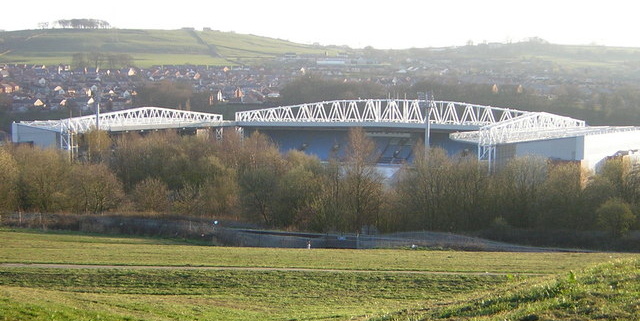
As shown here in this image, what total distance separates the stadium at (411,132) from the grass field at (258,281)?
20.9 metres

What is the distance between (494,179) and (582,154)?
1258cm

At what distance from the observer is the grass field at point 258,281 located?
1473 centimetres

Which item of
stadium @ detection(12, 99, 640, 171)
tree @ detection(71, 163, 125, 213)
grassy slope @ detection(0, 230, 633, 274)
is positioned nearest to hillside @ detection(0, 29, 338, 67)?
stadium @ detection(12, 99, 640, 171)

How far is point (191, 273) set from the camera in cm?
2141

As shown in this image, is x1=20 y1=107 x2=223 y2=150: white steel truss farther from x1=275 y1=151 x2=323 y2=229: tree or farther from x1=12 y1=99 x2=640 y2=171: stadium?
x1=275 y1=151 x2=323 y2=229: tree

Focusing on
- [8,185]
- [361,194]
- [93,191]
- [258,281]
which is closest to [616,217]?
[361,194]

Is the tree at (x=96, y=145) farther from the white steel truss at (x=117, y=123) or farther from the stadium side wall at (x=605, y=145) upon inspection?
the stadium side wall at (x=605, y=145)

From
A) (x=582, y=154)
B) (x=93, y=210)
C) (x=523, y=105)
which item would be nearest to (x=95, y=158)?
(x=93, y=210)

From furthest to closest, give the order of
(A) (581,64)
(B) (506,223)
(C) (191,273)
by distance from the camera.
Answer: (A) (581,64) < (B) (506,223) < (C) (191,273)

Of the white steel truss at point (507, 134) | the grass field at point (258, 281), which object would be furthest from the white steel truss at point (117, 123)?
the grass field at point (258, 281)

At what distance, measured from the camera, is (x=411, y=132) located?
80.5 meters

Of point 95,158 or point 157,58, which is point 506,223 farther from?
point 157,58

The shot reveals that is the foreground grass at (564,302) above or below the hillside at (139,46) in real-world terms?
below

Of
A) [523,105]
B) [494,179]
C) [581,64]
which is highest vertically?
[581,64]
